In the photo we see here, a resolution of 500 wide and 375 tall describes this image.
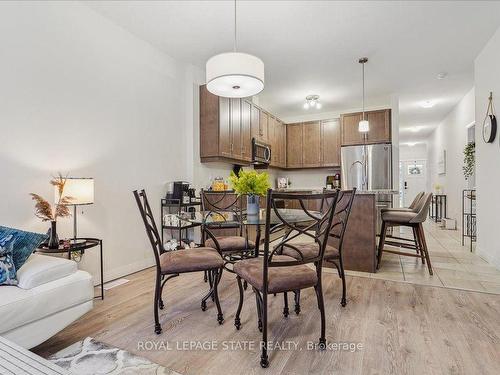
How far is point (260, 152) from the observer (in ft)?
16.6

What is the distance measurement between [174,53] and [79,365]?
3.54m

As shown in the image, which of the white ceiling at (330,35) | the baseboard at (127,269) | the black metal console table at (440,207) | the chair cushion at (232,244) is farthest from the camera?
the black metal console table at (440,207)

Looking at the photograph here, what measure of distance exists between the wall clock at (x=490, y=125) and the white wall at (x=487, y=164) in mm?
70

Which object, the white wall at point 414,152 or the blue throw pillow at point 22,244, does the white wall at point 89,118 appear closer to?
the blue throw pillow at point 22,244

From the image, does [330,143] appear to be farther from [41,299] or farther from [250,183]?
[41,299]

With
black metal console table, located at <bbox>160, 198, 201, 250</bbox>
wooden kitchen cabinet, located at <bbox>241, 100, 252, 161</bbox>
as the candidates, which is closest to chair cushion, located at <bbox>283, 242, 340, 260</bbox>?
black metal console table, located at <bbox>160, 198, 201, 250</bbox>

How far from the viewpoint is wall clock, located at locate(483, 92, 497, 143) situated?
132 inches

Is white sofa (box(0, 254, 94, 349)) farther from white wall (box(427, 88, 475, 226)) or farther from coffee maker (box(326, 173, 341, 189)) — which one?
white wall (box(427, 88, 475, 226))

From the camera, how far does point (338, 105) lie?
610cm

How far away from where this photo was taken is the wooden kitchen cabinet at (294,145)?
6.33 meters

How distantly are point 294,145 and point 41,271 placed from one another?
543 centimetres

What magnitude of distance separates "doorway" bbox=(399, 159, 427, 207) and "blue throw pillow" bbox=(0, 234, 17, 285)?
37.9 ft

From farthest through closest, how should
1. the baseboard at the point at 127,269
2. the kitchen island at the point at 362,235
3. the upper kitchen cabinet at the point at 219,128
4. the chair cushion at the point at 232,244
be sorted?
the upper kitchen cabinet at the point at 219,128 → the kitchen island at the point at 362,235 → the baseboard at the point at 127,269 → the chair cushion at the point at 232,244

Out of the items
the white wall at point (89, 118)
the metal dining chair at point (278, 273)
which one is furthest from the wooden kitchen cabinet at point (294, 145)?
the metal dining chair at point (278, 273)
